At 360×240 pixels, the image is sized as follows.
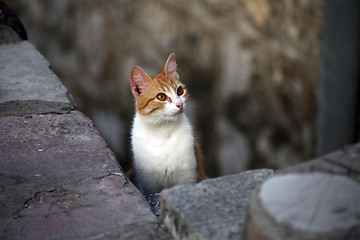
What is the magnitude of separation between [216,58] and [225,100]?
398mm

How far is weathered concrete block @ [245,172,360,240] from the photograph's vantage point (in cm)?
99

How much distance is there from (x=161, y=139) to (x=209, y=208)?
1218 millimetres

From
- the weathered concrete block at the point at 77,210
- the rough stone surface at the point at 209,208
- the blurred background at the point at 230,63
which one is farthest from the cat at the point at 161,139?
the rough stone surface at the point at 209,208

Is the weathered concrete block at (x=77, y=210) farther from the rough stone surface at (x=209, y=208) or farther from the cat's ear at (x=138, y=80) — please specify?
the cat's ear at (x=138, y=80)

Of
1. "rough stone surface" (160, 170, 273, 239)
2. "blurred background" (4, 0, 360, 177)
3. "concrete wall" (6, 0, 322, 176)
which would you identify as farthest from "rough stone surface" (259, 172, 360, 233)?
Answer: "concrete wall" (6, 0, 322, 176)

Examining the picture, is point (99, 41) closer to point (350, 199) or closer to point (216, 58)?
point (216, 58)

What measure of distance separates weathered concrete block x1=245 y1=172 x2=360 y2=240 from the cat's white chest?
133cm

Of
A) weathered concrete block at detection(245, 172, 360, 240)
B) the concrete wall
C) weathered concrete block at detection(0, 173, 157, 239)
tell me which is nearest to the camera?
weathered concrete block at detection(245, 172, 360, 240)

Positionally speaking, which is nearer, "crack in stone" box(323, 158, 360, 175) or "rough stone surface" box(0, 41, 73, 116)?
"crack in stone" box(323, 158, 360, 175)

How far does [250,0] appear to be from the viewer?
3943 mm

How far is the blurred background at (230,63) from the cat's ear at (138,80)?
603 mm

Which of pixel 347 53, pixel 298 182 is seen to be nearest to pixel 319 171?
pixel 298 182

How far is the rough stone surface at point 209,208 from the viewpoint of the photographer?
127 cm

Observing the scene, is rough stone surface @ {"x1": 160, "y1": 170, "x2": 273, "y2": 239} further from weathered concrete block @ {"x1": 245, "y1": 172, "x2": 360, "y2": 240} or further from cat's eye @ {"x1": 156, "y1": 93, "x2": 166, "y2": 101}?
cat's eye @ {"x1": 156, "y1": 93, "x2": 166, "y2": 101}
